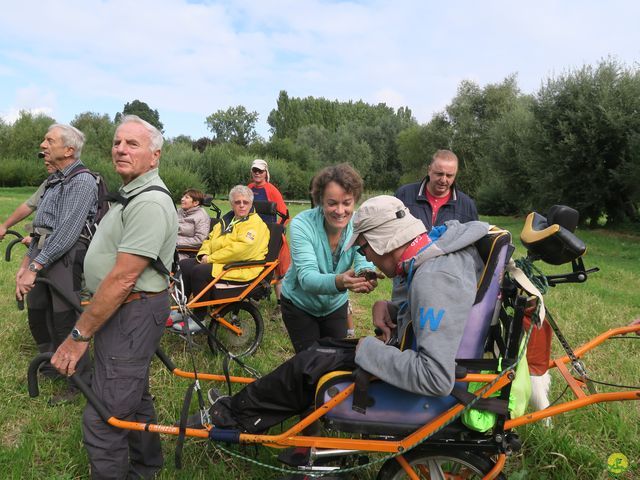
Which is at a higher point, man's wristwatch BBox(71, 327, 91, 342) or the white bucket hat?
the white bucket hat

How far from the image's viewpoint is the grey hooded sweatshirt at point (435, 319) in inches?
78.8

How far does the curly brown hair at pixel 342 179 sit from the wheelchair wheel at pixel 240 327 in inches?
97.8

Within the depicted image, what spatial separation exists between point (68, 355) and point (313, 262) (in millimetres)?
1608

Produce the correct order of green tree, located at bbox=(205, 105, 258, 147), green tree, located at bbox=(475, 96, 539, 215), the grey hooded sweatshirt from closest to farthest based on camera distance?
1. the grey hooded sweatshirt
2. green tree, located at bbox=(475, 96, 539, 215)
3. green tree, located at bbox=(205, 105, 258, 147)

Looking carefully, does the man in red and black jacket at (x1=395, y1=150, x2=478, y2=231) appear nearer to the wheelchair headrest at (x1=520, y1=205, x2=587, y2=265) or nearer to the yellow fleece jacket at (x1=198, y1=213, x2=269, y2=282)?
the yellow fleece jacket at (x1=198, y1=213, x2=269, y2=282)

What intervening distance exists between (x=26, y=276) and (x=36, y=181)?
37078 mm

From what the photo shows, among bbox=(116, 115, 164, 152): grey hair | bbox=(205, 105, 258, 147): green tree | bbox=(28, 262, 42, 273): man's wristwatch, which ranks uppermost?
bbox=(205, 105, 258, 147): green tree

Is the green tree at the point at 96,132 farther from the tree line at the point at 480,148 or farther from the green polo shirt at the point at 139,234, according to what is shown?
the green polo shirt at the point at 139,234

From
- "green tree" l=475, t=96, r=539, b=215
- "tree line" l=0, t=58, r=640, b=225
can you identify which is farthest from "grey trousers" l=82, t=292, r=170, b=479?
"green tree" l=475, t=96, r=539, b=215

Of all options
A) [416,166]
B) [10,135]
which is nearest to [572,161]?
[416,166]

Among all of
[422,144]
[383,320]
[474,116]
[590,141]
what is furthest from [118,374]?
[422,144]

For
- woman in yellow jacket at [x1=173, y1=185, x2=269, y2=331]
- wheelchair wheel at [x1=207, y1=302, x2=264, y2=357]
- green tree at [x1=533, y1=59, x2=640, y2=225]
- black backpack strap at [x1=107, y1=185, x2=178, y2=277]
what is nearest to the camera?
black backpack strap at [x1=107, y1=185, x2=178, y2=277]

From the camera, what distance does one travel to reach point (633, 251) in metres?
14.4

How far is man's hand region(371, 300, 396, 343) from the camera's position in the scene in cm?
308
